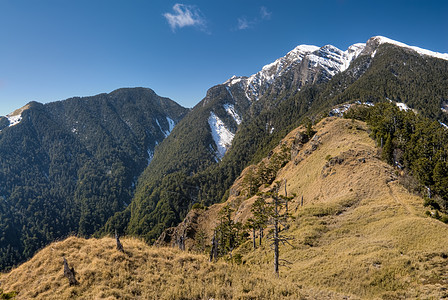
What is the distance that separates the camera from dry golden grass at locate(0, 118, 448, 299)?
446 inches

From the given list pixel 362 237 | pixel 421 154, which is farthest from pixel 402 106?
pixel 362 237

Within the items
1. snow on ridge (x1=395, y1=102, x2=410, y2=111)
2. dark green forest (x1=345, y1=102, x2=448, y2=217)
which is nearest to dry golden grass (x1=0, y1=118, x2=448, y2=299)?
dark green forest (x1=345, y1=102, x2=448, y2=217)

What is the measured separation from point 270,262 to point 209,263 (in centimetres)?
2282

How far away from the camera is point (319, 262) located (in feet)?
85.6

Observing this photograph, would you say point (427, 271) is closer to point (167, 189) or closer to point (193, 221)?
point (193, 221)

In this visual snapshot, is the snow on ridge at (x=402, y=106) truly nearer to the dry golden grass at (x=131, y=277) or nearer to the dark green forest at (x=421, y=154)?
the dark green forest at (x=421, y=154)

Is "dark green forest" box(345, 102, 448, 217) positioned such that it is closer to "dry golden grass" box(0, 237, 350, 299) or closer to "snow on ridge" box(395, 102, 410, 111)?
"dry golden grass" box(0, 237, 350, 299)

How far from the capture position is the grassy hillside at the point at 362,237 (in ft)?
63.8

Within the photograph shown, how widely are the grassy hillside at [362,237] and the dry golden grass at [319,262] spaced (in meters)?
0.12

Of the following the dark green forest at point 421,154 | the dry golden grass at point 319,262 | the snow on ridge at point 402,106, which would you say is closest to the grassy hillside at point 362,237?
the dry golden grass at point 319,262

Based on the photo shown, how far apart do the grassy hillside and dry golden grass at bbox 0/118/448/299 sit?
0.40 ft

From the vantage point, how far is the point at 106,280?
37.3 ft

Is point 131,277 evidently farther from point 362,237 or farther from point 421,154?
point 421,154

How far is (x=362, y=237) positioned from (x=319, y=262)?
851 cm
